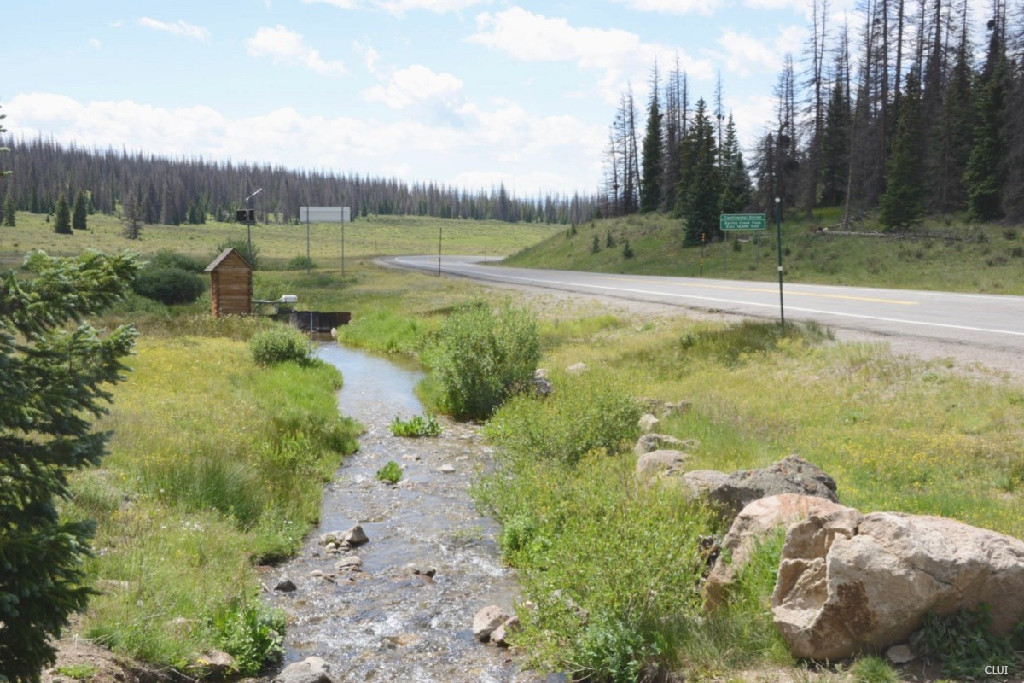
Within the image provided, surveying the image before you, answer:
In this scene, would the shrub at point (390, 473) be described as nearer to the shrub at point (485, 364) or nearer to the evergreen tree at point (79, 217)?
the shrub at point (485, 364)

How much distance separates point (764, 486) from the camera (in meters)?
8.46

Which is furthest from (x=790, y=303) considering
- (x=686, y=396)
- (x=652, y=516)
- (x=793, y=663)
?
(x=793, y=663)

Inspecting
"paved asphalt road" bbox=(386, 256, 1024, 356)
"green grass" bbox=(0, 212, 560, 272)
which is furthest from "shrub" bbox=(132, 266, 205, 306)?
"green grass" bbox=(0, 212, 560, 272)

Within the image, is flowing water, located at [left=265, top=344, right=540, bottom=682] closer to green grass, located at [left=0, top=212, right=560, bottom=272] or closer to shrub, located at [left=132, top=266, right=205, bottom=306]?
shrub, located at [left=132, top=266, right=205, bottom=306]

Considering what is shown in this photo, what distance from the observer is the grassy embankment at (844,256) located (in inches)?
1469

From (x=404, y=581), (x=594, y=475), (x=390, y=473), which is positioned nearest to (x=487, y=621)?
(x=404, y=581)

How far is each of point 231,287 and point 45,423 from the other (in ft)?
95.1

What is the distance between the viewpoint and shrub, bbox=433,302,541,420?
1778cm

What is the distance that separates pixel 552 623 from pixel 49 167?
22342 centimetres

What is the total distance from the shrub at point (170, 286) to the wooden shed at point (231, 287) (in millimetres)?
6682

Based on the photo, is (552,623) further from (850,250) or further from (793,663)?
(850,250)

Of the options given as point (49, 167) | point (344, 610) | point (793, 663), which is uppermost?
point (49, 167)

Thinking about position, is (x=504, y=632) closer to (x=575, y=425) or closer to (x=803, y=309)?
(x=575, y=425)

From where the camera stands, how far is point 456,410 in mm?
18203
